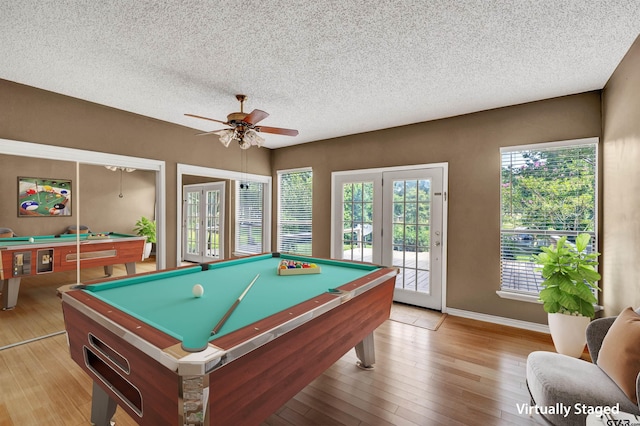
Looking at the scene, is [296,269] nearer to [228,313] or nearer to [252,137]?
[228,313]

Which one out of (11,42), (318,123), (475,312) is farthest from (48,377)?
(475,312)

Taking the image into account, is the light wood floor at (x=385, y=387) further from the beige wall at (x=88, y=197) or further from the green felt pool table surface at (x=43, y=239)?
the beige wall at (x=88, y=197)

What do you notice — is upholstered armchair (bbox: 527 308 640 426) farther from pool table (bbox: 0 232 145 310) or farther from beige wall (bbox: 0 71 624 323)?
pool table (bbox: 0 232 145 310)

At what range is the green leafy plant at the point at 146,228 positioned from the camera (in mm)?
4043

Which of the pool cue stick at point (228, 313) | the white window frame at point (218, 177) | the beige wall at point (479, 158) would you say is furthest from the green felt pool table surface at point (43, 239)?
the beige wall at point (479, 158)

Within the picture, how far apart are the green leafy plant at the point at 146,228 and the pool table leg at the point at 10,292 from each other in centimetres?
133

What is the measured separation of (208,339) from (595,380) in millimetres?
1921

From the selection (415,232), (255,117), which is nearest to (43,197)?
(255,117)

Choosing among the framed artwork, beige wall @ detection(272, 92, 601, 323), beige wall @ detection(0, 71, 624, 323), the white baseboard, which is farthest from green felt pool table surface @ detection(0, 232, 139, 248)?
the white baseboard

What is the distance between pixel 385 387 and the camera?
6.88 ft

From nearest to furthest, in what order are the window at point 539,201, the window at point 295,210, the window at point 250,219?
the window at point 539,201 < the window at point 295,210 < the window at point 250,219

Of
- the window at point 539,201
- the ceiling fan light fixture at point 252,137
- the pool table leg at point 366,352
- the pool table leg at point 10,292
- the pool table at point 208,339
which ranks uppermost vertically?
the ceiling fan light fixture at point 252,137

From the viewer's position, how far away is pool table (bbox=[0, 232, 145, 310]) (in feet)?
10.1

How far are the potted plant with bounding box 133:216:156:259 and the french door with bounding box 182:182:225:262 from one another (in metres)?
1.65
